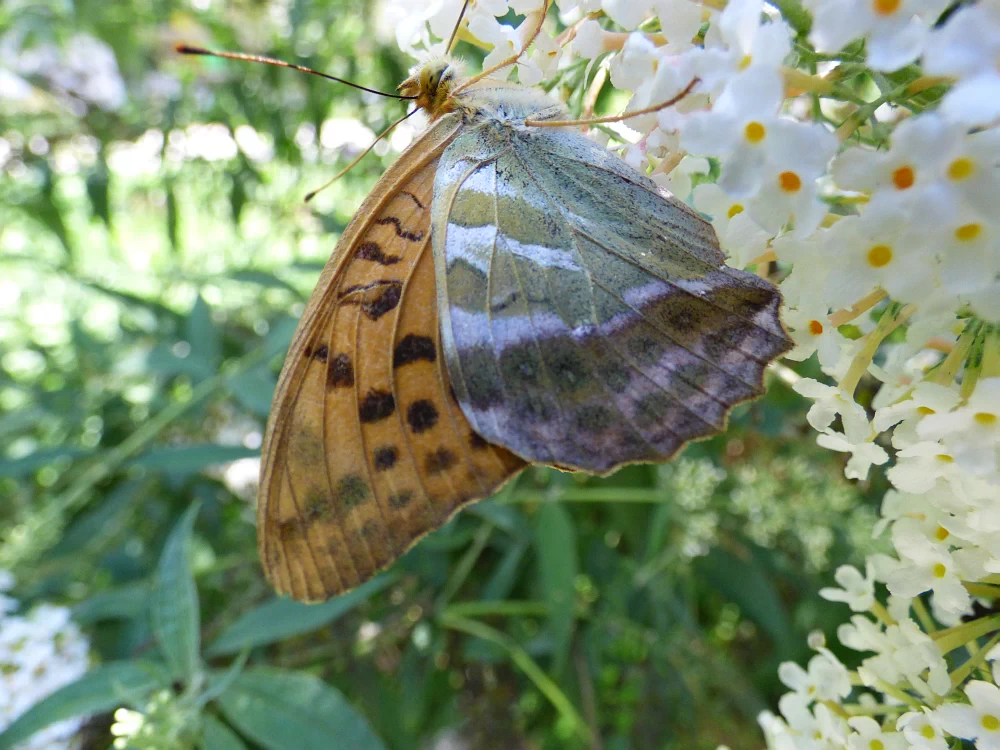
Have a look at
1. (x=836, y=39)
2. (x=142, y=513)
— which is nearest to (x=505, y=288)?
(x=836, y=39)

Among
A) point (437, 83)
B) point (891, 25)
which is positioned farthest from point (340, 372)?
point (891, 25)

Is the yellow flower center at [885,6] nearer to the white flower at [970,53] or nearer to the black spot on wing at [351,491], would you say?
the white flower at [970,53]

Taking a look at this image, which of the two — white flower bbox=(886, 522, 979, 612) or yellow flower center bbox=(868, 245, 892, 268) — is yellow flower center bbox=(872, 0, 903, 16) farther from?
white flower bbox=(886, 522, 979, 612)

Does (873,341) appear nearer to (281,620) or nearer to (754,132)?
(754,132)

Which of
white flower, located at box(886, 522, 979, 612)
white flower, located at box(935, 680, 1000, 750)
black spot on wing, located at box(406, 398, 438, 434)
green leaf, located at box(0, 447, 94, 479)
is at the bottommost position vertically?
white flower, located at box(935, 680, 1000, 750)

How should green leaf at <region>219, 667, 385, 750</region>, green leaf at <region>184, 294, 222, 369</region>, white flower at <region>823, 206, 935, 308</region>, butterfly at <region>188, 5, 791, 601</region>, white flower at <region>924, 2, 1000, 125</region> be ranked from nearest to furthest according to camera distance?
white flower at <region>924, 2, 1000, 125</region>
white flower at <region>823, 206, 935, 308</region>
butterfly at <region>188, 5, 791, 601</region>
green leaf at <region>219, 667, 385, 750</region>
green leaf at <region>184, 294, 222, 369</region>

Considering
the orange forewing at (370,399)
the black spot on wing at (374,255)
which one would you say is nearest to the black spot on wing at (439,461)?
the orange forewing at (370,399)

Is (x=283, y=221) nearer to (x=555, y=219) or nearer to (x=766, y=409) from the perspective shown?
(x=766, y=409)

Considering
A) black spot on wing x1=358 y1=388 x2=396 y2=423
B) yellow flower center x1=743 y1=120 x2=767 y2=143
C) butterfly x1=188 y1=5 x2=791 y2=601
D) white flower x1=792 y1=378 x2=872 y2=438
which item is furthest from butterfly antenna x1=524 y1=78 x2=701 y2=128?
black spot on wing x1=358 y1=388 x2=396 y2=423
